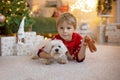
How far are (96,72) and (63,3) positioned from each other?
296 centimetres

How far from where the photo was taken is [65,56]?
2055mm

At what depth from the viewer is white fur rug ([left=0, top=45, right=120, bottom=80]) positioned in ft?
5.24

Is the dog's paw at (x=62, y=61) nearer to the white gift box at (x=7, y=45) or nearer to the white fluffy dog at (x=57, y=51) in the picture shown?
the white fluffy dog at (x=57, y=51)

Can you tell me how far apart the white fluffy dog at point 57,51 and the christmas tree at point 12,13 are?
90 centimetres

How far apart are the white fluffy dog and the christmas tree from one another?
35.2 inches

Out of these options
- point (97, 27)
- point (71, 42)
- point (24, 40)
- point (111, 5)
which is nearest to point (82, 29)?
point (97, 27)

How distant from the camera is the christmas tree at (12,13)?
2787 mm

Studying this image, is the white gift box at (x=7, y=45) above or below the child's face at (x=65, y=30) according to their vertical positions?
below

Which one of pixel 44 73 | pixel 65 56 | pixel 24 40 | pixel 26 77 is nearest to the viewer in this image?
pixel 26 77

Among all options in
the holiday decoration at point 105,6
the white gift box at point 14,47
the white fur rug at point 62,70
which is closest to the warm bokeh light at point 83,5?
the holiday decoration at point 105,6

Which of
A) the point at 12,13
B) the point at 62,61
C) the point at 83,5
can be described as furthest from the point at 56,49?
the point at 83,5

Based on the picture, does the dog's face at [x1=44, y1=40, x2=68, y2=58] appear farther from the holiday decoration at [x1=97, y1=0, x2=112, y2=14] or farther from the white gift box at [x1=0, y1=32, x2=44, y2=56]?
the holiday decoration at [x1=97, y1=0, x2=112, y2=14]

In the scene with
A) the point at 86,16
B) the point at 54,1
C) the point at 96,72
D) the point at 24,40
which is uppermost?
the point at 54,1

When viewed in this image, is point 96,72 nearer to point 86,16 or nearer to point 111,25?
point 111,25
